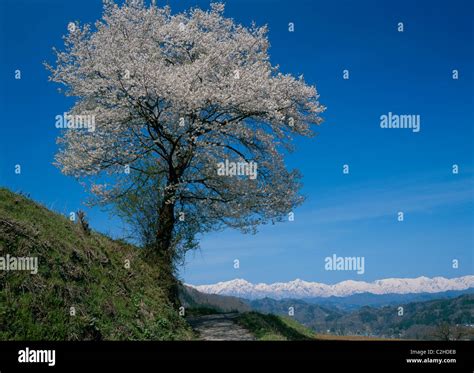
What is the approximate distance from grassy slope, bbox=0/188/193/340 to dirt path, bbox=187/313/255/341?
3.04 ft

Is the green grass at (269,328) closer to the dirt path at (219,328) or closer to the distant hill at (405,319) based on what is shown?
the dirt path at (219,328)

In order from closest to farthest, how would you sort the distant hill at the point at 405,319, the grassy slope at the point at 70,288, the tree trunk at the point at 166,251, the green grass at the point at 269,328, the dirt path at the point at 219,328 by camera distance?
the grassy slope at the point at 70,288 → the distant hill at the point at 405,319 → the dirt path at the point at 219,328 → the green grass at the point at 269,328 → the tree trunk at the point at 166,251

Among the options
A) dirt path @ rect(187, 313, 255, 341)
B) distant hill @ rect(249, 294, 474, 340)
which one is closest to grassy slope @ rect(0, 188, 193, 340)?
dirt path @ rect(187, 313, 255, 341)

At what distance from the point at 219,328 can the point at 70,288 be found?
345 inches

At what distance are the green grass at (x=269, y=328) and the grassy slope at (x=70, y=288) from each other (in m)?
2.90

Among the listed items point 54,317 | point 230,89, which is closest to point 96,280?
point 54,317

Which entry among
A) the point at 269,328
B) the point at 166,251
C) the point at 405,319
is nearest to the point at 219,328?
the point at 269,328

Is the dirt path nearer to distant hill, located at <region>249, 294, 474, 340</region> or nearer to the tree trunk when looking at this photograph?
the tree trunk

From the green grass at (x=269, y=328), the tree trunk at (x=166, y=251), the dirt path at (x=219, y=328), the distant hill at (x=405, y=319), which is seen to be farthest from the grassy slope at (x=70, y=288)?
the distant hill at (x=405, y=319)

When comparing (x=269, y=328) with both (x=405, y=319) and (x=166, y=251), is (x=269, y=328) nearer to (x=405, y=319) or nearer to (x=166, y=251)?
(x=166, y=251)

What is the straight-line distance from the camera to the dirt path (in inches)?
825

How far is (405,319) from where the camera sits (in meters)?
55.6

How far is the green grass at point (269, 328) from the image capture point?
21.5 m
